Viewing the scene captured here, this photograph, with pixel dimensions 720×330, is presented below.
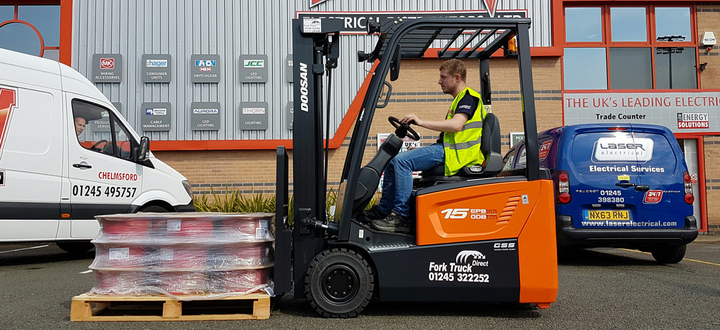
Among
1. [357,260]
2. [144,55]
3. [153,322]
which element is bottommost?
[153,322]

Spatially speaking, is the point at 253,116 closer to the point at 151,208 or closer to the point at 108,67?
the point at 108,67

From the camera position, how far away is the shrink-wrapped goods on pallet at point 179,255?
14.2 ft

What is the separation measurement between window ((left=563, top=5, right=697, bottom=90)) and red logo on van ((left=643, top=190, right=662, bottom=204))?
7167mm

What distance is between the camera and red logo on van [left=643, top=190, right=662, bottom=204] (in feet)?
23.9

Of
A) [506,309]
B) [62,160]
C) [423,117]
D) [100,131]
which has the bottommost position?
[506,309]

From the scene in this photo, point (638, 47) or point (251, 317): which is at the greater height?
point (638, 47)

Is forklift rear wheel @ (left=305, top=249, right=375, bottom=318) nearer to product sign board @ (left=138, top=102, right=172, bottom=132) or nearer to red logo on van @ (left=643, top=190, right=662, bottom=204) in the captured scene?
red logo on van @ (left=643, top=190, right=662, bottom=204)

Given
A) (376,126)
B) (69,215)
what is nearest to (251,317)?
(69,215)

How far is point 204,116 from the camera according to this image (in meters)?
13.1

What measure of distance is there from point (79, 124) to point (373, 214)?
5.43 m

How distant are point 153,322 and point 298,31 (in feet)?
8.61

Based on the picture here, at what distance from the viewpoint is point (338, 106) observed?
13.2 metres

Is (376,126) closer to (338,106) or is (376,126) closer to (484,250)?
(338,106)

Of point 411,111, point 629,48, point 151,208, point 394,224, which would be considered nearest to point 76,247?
point 151,208
